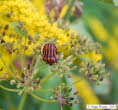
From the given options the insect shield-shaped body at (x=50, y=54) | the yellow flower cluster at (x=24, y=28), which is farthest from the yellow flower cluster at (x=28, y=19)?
the insect shield-shaped body at (x=50, y=54)

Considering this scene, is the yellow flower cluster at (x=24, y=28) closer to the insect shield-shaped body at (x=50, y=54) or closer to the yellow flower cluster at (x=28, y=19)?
the yellow flower cluster at (x=28, y=19)

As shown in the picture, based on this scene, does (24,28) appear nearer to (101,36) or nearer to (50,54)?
(50,54)

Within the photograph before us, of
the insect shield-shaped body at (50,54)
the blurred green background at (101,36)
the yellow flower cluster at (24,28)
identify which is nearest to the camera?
the insect shield-shaped body at (50,54)

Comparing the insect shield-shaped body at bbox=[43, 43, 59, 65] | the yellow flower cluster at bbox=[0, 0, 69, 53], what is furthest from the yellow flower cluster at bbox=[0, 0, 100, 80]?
the insect shield-shaped body at bbox=[43, 43, 59, 65]

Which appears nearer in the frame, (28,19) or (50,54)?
(50,54)

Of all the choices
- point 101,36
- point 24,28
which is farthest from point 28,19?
point 101,36

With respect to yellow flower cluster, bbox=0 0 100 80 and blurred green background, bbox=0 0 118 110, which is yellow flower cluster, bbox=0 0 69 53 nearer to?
yellow flower cluster, bbox=0 0 100 80

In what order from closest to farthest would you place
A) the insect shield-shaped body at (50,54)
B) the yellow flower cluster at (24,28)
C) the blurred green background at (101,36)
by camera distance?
the insect shield-shaped body at (50,54), the yellow flower cluster at (24,28), the blurred green background at (101,36)

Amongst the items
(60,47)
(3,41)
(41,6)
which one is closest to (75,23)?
(41,6)
